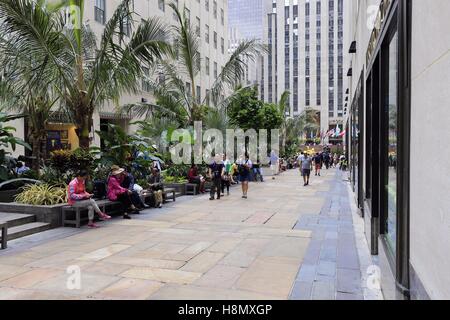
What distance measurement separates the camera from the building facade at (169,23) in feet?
77.6

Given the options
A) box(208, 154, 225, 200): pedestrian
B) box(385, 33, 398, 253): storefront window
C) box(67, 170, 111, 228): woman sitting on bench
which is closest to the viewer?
box(385, 33, 398, 253): storefront window

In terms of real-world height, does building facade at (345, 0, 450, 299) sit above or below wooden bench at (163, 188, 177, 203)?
above

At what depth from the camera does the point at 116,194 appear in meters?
10.3

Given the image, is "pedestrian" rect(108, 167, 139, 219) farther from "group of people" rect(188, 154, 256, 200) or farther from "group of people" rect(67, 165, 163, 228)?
"group of people" rect(188, 154, 256, 200)

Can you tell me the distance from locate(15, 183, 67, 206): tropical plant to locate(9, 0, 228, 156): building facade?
32.2 feet

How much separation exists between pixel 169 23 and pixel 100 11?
732 centimetres

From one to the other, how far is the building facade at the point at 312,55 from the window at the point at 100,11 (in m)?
73.3

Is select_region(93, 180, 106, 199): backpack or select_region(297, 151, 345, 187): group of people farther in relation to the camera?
select_region(297, 151, 345, 187): group of people

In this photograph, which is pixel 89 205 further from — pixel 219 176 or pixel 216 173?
pixel 219 176

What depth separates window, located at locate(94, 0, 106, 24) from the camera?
24812 millimetres

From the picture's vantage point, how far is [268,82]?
107688 mm

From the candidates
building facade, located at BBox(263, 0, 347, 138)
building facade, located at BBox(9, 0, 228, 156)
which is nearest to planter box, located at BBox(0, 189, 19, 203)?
building facade, located at BBox(9, 0, 228, 156)

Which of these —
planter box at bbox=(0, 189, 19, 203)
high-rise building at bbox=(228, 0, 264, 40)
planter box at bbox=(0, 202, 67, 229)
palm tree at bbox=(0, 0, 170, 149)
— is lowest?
planter box at bbox=(0, 202, 67, 229)
